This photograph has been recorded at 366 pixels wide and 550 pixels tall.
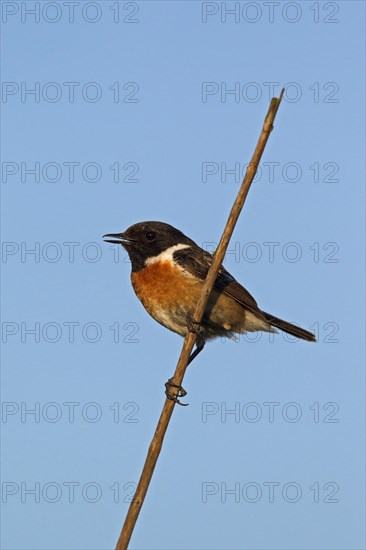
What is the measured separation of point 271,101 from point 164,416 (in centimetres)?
154

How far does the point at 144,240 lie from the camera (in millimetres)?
7629

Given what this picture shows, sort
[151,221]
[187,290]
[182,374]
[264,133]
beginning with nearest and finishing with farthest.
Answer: [264,133] < [182,374] < [187,290] < [151,221]

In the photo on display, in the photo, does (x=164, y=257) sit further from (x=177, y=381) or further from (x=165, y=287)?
(x=177, y=381)

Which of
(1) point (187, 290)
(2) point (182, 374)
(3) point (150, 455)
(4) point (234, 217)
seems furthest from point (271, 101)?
(1) point (187, 290)

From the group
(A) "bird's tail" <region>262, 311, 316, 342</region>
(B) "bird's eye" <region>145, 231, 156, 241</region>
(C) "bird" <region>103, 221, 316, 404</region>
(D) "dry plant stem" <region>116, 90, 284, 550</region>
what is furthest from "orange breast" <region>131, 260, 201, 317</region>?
(D) "dry plant stem" <region>116, 90, 284, 550</region>

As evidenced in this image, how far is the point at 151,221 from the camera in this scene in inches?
303

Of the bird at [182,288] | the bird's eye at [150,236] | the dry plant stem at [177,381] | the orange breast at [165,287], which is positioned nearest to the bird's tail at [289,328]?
the bird at [182,288]

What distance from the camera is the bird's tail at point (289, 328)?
7902 millimetres

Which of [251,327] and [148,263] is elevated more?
[148,263]

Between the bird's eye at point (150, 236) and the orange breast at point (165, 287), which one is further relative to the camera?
the bird's eye at point (150, 236)

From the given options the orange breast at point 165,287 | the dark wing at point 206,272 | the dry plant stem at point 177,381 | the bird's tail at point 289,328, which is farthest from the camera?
the bird's tail at point 289,328

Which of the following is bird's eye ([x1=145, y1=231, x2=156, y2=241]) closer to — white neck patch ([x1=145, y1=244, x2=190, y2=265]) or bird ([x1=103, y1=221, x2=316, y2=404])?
bird ([x1=103, y1=221, x2=316, y2=404])

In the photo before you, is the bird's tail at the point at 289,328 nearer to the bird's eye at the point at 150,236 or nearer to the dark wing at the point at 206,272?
the dark wing at the point at 206,272

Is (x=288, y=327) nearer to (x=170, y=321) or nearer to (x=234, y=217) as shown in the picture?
(x=170, y=321)
